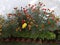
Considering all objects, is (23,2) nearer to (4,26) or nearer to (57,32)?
(4,26)

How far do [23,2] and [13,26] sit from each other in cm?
40

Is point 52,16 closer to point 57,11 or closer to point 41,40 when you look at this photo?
point 57,11

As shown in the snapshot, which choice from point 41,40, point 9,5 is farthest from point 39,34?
point 9,5

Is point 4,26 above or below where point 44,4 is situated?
below

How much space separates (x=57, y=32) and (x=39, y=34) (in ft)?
0.99

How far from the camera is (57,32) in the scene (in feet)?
11.3

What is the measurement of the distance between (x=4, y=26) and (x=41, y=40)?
593 mm

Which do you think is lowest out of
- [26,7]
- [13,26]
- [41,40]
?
[41,40]

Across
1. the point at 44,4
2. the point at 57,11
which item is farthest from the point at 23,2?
the point at 57,11

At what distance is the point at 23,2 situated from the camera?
345cm

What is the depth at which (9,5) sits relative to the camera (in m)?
3.45

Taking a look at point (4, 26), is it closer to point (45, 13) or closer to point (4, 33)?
point (4, 33)

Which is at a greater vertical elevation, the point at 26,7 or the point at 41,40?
the point at 26,7

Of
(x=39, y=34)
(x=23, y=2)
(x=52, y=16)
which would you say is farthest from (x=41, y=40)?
(x=23, y=2)
